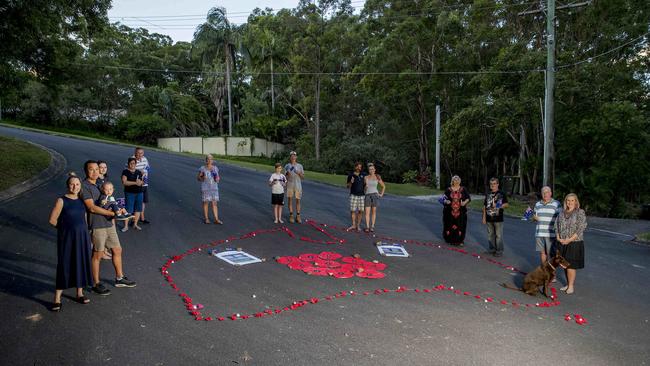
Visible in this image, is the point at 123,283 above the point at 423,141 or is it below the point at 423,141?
below

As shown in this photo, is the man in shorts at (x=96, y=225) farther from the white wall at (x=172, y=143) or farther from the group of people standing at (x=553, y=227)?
the white wall at (x=172, y=143)

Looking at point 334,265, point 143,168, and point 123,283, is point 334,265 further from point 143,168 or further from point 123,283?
point 143,168

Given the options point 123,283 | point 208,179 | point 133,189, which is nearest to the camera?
point 123,283

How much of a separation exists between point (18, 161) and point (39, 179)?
7.84 ft

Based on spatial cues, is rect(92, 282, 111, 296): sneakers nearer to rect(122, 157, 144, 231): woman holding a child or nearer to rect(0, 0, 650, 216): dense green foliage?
rect(122, 157, 144, 231): woman holding a child

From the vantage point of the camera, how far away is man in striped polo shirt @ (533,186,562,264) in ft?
25.2

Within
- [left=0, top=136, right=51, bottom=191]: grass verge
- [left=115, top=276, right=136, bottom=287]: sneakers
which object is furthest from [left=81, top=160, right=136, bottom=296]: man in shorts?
[left=0, top=136, right=51, bottom=191]: grass verge

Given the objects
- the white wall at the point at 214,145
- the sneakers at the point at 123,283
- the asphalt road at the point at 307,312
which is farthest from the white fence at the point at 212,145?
the sneakers at the point at 123,283

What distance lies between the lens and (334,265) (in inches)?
320

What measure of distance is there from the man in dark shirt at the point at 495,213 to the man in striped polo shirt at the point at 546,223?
4.01 feet

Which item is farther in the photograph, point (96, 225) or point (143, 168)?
point (143, 168)

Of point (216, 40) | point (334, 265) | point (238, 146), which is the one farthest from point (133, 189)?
point (216, 40)

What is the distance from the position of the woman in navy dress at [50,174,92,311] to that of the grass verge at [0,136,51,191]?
10113 mm

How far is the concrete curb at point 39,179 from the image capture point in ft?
43.5
